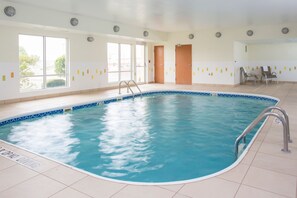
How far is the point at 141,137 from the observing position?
4855mm

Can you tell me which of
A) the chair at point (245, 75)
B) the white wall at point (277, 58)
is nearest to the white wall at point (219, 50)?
the chair at point (245, 75)

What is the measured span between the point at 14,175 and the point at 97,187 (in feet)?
3.27

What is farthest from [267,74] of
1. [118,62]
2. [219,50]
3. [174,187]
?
[174,187]

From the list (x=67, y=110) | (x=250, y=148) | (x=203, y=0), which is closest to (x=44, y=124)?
(x=67, y=110)

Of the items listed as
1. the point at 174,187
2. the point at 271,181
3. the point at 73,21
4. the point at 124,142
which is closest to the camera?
the point at 174,187

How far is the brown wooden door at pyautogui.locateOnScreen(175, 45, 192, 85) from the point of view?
13.0m

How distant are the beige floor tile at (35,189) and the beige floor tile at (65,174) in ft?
0.23

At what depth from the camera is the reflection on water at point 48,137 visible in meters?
4.02

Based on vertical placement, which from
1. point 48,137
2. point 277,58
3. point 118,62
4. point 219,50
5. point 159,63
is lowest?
point 48,137

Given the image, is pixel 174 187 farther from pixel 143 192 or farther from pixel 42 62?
pixel 42 62

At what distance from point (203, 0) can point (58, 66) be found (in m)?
5.54

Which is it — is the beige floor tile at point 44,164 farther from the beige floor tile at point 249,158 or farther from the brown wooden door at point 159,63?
the brown wooden door at point 159,63

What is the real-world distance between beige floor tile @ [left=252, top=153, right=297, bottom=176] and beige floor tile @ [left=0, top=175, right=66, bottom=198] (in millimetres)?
2191

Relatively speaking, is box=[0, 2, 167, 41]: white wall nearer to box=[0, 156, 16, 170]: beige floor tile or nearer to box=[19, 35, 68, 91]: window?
box=[19, 35, 68, 91]: window
